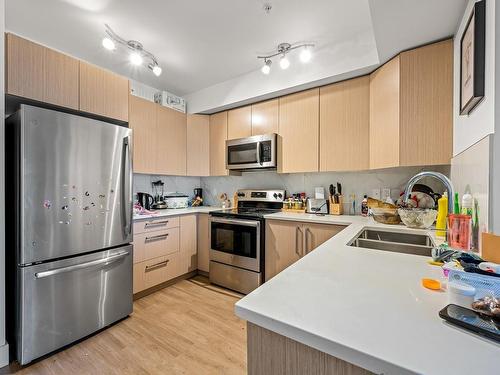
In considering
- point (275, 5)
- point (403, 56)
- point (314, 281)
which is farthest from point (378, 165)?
point (314, 281)

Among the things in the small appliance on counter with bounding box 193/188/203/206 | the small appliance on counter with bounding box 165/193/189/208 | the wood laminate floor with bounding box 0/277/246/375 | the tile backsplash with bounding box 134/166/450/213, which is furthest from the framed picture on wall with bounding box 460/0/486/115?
the small appliance on counter with bounding box 193/188/203/206

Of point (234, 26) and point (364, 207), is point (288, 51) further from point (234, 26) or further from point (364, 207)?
point (364, 207)

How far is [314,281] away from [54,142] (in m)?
1.87

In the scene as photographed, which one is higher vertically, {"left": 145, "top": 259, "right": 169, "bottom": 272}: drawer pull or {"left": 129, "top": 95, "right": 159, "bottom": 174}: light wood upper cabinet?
{"left": 129, "top": 95, "right": 159, "bottom": 174}: light wood upper cabinet

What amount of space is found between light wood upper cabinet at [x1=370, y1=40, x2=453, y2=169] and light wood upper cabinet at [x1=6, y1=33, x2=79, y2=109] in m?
2.58

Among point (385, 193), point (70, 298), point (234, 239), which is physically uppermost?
point (385, 193)

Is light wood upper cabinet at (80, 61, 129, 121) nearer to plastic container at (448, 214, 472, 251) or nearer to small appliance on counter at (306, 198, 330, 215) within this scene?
small appliance on counter at (306, 198, 330, 215)

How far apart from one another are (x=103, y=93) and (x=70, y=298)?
5.55 ft

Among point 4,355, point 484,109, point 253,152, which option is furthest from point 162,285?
point 484,109

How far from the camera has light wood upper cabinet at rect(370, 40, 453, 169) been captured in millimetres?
1688

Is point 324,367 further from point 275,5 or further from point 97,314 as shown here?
point 275,5

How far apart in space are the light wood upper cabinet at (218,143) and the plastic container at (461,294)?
8.92ft

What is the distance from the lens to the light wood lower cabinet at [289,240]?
215 cm

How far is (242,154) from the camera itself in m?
2.89
